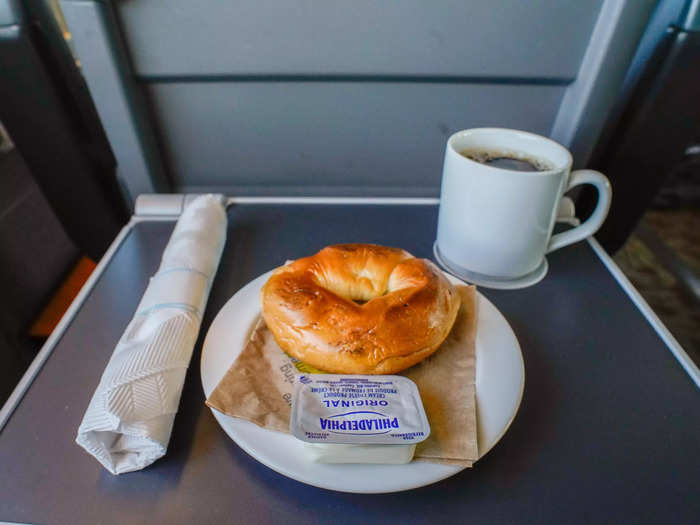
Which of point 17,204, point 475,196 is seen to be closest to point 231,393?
point 475,196

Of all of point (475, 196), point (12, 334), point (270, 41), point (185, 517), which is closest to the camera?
point (185, 517)

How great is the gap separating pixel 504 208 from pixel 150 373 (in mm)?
434

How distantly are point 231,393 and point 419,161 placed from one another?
1.93 ft

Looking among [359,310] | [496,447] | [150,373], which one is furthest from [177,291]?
[496,447]

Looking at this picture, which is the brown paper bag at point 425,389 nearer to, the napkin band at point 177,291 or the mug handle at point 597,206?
the napkin band at point 177,291

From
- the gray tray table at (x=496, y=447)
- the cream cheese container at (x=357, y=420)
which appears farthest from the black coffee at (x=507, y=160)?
the cream cheese container at (x=357, y=420)

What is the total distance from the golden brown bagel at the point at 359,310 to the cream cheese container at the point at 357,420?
0.10 feet

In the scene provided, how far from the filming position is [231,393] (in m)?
0.40

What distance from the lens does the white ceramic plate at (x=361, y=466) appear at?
337mm

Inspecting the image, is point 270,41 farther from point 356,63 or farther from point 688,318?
point 688,318

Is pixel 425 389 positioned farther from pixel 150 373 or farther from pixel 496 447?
pixel 150 373

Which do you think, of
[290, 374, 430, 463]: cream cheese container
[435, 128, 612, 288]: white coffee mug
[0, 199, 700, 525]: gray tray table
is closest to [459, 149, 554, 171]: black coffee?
[435, 128, 612, 288]: white coffee mug

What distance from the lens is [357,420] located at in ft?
1.15

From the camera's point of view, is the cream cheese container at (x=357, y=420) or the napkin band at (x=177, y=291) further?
the napkin band at (x=177, y=291)
